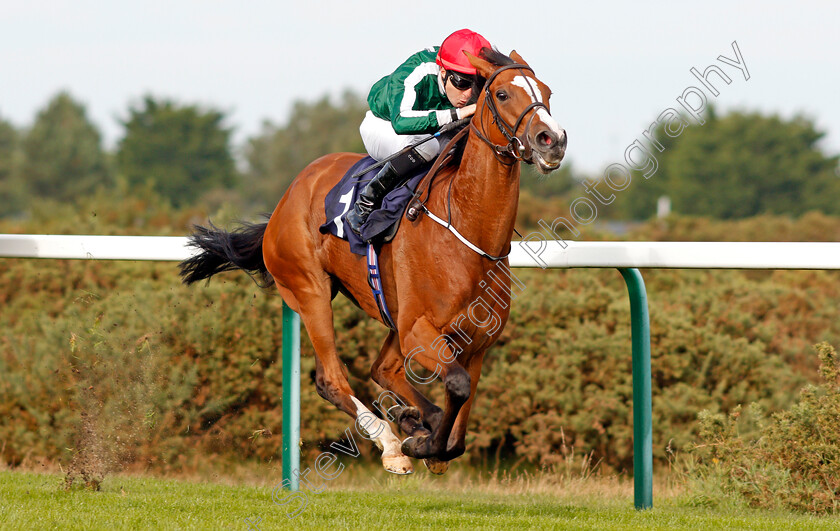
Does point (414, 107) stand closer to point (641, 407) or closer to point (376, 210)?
point (376, 210)

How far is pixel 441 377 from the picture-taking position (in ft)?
11.8

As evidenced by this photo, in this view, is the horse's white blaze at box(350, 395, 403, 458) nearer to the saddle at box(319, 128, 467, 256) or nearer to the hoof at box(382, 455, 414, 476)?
the hoof at box(382, 455, 414, 476)

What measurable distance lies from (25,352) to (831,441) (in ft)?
18.3

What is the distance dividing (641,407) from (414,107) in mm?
1719

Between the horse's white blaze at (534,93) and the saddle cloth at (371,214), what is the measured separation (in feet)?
2.55

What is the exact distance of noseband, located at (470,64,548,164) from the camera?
10.8ft

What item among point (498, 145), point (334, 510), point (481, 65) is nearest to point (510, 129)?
point (498, 145)

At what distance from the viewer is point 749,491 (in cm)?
443

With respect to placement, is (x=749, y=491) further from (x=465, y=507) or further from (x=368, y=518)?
(x=368, y=518)

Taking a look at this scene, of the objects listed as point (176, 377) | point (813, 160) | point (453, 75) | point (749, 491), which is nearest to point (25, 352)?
point (176, 377)

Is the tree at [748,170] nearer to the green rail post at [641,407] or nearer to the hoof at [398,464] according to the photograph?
the green rail post at [641,407]

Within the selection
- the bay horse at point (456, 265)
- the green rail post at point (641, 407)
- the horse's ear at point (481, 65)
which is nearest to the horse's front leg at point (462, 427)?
the bay horse at point (456, 265)

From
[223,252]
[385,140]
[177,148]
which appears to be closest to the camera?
[385,140]

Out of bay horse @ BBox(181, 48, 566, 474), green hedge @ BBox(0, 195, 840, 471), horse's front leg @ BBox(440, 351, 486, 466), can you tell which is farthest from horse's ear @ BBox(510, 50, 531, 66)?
green hedge @ BBox(0, 195, 840, 471)
